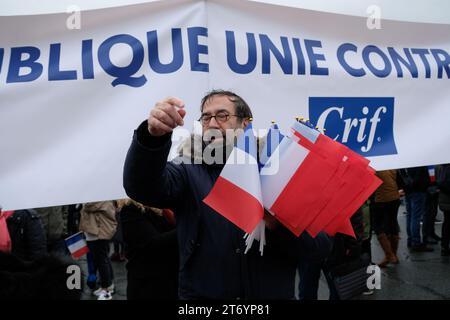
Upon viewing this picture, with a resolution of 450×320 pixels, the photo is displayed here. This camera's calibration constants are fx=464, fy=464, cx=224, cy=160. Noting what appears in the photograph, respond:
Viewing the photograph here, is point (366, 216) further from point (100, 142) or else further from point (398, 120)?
point (100, 142)

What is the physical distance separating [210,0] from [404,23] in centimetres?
113

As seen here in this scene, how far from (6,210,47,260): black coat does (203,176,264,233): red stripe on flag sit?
99.2 inches

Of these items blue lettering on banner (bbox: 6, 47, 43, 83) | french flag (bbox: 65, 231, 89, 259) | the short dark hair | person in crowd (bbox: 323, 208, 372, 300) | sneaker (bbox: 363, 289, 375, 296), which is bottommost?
sneaker (bbox: 363, 289, 375, 296)

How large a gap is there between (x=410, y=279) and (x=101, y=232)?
391 centimetres

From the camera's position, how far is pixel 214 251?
178cm

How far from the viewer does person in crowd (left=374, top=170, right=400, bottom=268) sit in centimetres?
664

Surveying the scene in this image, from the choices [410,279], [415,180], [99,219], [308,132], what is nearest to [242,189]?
[308,132]

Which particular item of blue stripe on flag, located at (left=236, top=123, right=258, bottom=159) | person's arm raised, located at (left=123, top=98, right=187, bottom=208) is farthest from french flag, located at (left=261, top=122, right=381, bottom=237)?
person's arm raised, located at (left=123, top=98, right=187, bottom=208)

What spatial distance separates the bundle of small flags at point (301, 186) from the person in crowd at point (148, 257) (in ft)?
4.41

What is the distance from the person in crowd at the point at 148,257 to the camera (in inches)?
110

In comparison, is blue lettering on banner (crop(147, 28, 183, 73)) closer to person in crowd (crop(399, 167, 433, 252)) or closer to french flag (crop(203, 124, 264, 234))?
french flag (crop(203, 124, 264, 234))

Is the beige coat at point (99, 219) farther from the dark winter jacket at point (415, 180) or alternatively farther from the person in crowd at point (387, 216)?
the dark winter jacket at point (415, 180)

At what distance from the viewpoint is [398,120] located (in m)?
2.58

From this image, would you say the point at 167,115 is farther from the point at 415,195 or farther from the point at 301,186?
the point at 415,195
